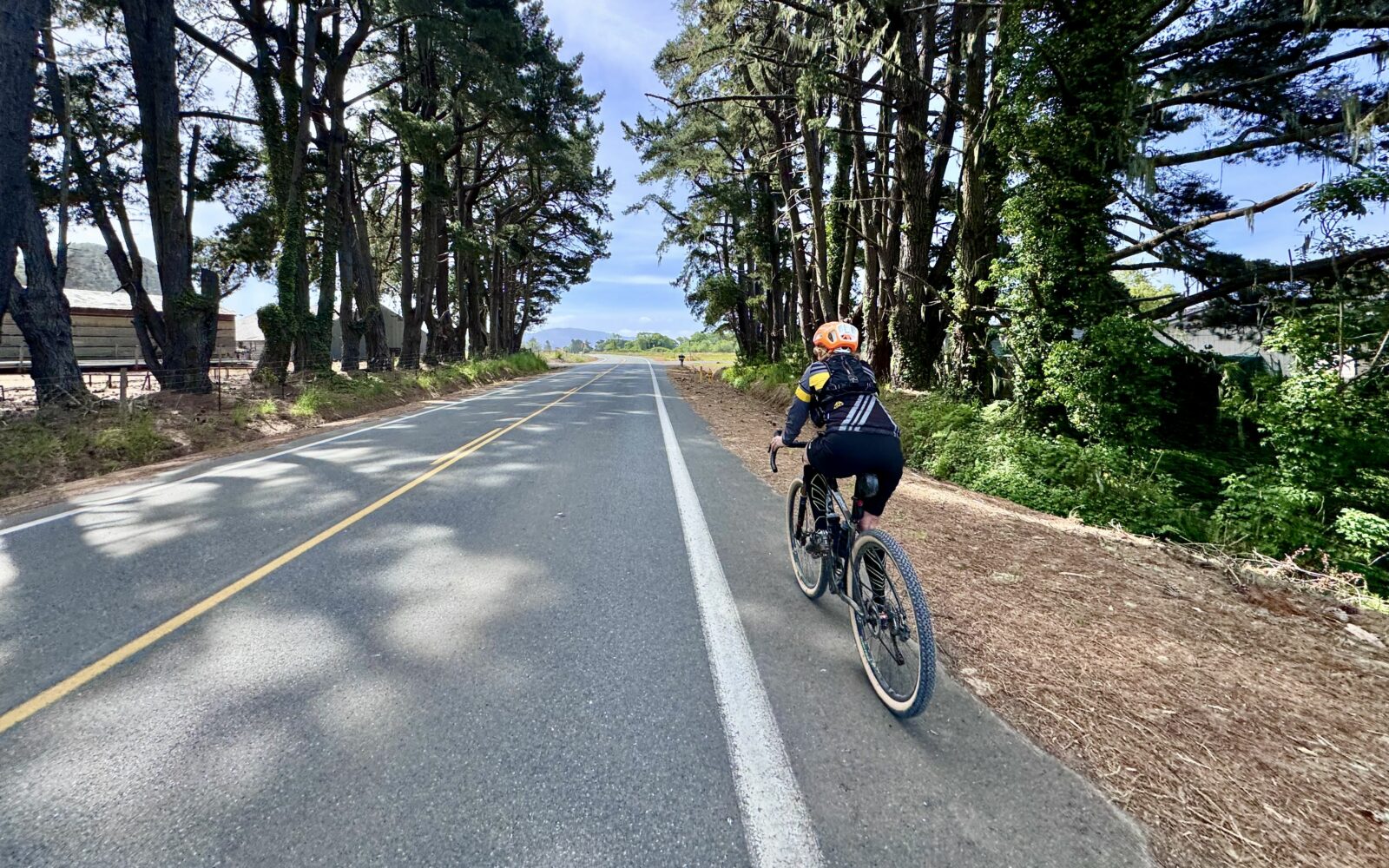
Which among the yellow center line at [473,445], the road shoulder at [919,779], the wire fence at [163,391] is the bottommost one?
the road shoulder at [919,779]

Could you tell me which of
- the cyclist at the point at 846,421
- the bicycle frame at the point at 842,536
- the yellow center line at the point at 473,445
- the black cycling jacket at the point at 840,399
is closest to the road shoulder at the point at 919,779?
the bicycle frame at the point at 842,536

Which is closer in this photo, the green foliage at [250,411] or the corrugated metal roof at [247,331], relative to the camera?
the green foliage at [250,411]

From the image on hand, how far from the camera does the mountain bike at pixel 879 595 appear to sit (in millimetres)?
2370

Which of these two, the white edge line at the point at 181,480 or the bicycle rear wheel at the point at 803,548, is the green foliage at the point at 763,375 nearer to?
the white edge line at the point at 181,480

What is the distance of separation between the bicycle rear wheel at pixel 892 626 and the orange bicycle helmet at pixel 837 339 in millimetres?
1164

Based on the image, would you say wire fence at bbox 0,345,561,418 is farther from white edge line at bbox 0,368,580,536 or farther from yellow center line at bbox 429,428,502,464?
yellow center line at bbox 429,428,502,464

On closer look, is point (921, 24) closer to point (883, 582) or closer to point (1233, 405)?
point (1233, 405)

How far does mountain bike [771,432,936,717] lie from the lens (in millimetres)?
2370

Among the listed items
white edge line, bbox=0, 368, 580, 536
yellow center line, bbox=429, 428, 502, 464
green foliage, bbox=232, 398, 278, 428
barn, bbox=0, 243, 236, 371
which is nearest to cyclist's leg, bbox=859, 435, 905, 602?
yellow center line, bbox=429, 428, 502, 464

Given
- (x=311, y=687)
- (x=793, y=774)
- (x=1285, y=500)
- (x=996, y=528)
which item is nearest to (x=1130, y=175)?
(x=1285, y=500)

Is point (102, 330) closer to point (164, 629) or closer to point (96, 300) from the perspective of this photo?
point (96, 300)

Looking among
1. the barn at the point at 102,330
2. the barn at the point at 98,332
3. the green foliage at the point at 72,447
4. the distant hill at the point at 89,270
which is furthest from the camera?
the distant hill at the point at 89,270

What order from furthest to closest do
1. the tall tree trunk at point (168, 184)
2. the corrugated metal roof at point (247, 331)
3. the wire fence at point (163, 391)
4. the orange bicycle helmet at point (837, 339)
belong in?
the corrugated metal roof at point (247, 331), the tall tree trunk at point (168, 184), the wire fence at point (163, 391), the orange bicycle helmet at point (837, 339)

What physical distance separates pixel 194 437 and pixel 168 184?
24.2ft
